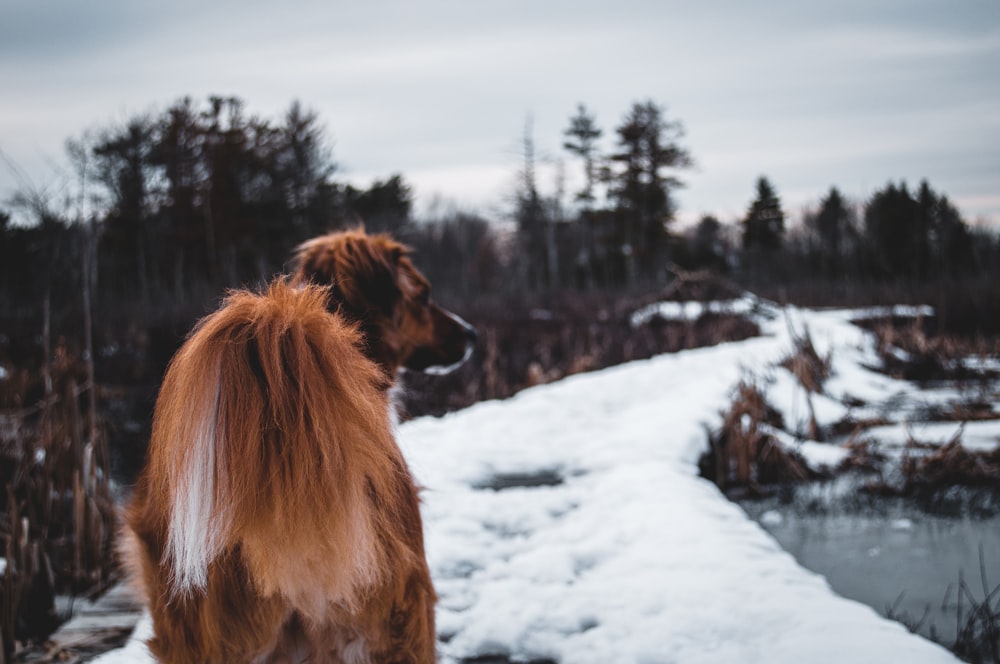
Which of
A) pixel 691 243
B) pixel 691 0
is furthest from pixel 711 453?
pixel 691 243

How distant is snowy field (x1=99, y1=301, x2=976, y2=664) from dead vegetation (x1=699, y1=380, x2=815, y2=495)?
0.59 feet

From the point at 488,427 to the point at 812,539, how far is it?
3090 millimetres

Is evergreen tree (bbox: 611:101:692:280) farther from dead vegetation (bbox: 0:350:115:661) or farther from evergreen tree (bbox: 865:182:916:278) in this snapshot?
dead vegetation (bbox: 0:350:115:661)

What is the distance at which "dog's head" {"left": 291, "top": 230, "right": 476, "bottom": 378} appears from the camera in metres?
2.51

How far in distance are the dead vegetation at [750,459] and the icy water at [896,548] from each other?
214 millimetres

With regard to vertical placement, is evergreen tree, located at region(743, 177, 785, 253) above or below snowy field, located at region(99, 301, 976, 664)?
above

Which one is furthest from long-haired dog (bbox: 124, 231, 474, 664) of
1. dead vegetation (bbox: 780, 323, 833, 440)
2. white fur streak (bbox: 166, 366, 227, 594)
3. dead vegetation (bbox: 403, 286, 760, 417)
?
dead vegetation (bbox: 403, 286, 760, 417)

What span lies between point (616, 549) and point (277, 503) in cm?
255

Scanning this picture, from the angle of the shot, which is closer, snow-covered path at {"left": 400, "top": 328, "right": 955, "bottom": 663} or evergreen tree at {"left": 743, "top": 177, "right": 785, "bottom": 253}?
snow-covered path at {"left": 400, "top": 328, "right": 955, "bottom": 663}

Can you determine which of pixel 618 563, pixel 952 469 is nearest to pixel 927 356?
pixel 952 469

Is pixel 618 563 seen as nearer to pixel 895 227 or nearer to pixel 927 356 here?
pixel 927 356

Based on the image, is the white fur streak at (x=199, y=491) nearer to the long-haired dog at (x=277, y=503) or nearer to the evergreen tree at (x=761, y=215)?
the long-haired dog at (x=277, y=503)

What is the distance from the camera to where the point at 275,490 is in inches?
49.2

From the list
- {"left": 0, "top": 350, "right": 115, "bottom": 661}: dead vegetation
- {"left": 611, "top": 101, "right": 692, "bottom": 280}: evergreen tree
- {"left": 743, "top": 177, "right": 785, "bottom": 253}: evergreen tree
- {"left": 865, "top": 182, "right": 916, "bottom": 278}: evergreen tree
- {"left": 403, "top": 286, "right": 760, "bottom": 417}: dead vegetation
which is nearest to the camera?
{"left": 0, "top": 350, "right": 115, "bottom": 661}: dead vegetation
